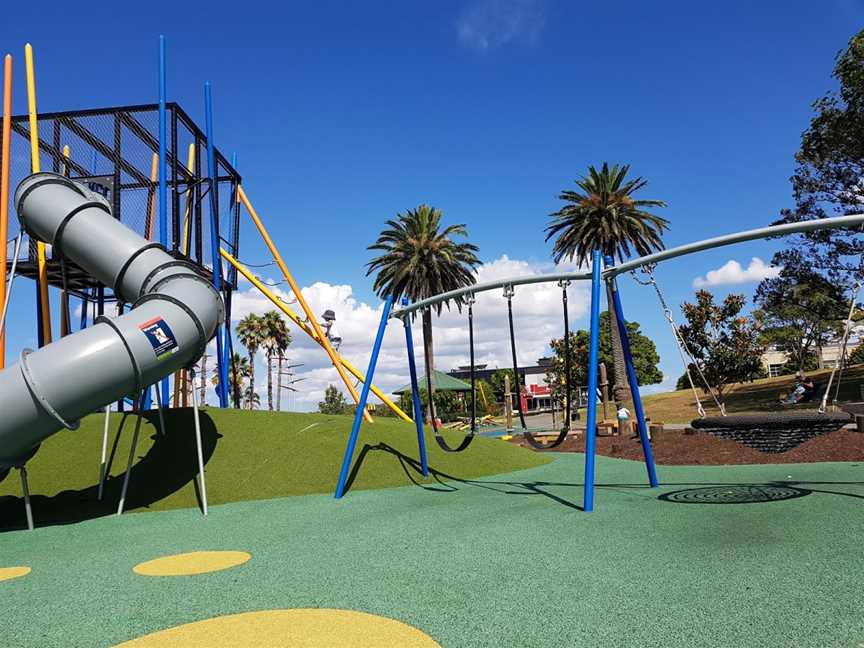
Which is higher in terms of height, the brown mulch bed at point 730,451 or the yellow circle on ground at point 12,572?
the yellow circle on ground at point 12,572

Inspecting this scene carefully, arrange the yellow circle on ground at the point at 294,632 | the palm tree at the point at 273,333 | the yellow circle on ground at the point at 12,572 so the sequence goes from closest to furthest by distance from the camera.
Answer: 1. the yellow circle on ground at the point at 294,632
2. the yellow circle on ground at the point at 12,572
3. the palm tree at the point at 273,333

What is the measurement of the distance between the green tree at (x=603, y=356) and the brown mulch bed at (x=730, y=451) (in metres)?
38.0

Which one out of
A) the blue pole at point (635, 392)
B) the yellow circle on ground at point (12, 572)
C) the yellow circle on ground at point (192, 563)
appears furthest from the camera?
the blue pole at point (635, 392)

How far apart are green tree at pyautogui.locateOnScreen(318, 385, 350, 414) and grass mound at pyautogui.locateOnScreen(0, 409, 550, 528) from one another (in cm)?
3998

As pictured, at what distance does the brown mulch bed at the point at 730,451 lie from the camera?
1263cm

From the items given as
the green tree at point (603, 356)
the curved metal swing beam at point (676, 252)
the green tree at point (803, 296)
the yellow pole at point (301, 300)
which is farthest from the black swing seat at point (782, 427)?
the green tree at point (603, 356)

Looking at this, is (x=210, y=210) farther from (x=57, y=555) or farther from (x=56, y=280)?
(x=57, y=555)

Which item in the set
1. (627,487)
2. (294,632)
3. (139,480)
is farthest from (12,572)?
(627,487)

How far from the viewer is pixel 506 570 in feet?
16.1

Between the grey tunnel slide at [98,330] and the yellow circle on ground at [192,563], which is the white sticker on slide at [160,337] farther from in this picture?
the yellow circle on ground at [192,563]

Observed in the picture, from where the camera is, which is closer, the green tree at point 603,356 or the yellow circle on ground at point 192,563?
the yellow circle on ground at point 192,563

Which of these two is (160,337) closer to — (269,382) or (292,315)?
(292,315)

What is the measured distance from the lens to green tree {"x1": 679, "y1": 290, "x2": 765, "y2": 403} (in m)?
33.9

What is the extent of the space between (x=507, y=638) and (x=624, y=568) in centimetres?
173
